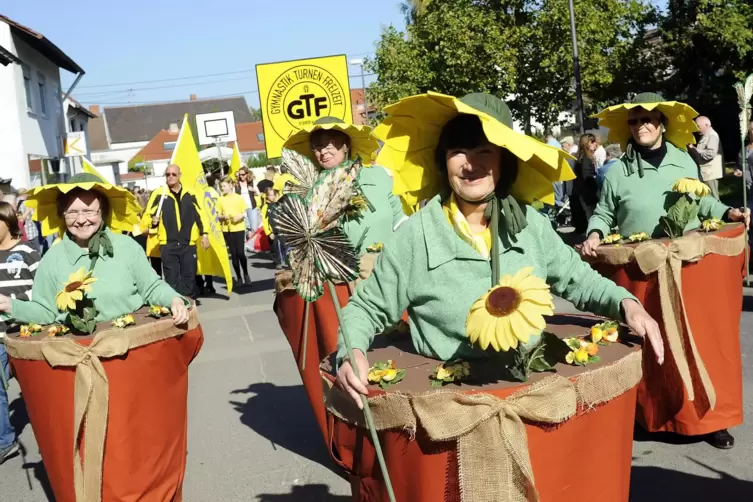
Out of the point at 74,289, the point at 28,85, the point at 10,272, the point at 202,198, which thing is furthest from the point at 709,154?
the point at 28,85

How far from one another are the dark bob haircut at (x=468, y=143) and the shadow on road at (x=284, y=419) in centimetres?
287

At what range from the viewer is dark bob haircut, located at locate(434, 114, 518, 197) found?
288 centimetres

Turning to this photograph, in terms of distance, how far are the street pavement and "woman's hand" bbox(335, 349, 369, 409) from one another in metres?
0.63

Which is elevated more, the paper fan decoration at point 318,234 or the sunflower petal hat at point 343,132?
the sunflower petal hat at point 343,132

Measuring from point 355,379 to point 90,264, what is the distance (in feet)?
8.31

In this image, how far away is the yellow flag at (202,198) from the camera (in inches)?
509

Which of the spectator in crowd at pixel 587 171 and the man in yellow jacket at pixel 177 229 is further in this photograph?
the spectator in crowd at pixel 587 171

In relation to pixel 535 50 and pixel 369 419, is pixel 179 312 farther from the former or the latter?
pixel 535 50

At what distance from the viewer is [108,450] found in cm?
439

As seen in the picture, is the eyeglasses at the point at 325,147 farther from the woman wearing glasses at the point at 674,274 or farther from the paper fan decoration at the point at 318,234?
the paper fan decoration at the point at 318,234

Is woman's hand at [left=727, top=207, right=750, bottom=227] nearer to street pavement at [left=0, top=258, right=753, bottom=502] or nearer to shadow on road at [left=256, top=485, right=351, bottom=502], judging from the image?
street pavement at [left=0, top=258, right=753, bottom=502]

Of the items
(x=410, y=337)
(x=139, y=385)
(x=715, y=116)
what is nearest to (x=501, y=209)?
(x=410, y=337)

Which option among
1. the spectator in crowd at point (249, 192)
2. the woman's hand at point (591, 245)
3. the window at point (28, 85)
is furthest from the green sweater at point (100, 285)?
the window at point (28, 85)

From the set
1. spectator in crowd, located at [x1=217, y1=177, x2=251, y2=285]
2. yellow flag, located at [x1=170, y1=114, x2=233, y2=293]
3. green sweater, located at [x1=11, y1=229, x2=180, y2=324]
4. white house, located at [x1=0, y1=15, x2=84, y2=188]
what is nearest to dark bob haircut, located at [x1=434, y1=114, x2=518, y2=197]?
green sweater, located at [x1=11, y1=229, x2=180, y2=324]
